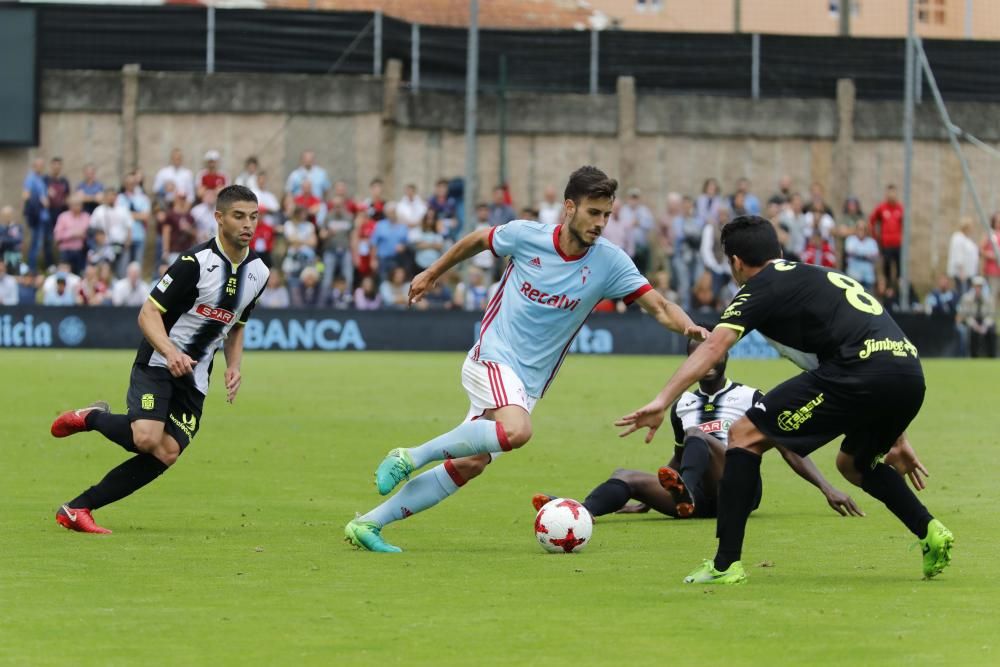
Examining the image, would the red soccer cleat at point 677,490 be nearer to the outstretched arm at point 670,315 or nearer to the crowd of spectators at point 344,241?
the outstretched arm at point 670,315

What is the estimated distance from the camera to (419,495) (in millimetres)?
9164

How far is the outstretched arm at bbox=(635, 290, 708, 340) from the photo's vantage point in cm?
891

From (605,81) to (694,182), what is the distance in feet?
9.08

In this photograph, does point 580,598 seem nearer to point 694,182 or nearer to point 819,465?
point 819,465

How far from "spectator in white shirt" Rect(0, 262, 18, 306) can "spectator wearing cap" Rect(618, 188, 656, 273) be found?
10009 mm

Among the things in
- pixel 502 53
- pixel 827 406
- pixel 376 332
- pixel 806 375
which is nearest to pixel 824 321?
pixel 806 375

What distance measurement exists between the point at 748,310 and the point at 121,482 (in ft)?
12.9

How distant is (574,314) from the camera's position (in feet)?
30.3

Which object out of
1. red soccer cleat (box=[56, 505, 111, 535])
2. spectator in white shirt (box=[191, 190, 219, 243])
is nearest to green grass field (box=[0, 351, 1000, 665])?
red soccer cleat (box=[56, 505, 111, 535])

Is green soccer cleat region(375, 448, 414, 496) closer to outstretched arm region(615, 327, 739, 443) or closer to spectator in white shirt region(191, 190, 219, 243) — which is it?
outstretched arm region(615, 327, 739, 443)

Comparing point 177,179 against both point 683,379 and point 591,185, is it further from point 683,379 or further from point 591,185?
point 683,379

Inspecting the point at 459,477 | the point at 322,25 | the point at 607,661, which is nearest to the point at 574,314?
the point at 459,477

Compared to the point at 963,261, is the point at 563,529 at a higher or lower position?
lower

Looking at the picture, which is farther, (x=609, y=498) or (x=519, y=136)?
(x=519, y=136)
